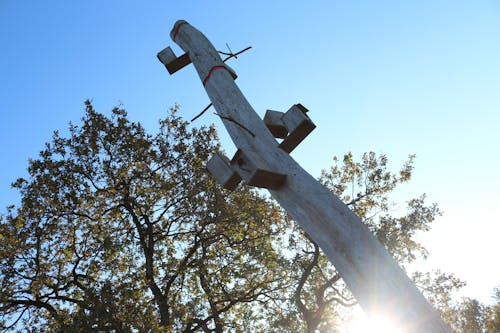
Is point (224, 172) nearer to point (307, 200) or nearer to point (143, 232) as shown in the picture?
point (307, 200)

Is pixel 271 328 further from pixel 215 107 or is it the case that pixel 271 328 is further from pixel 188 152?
pixel 215 107

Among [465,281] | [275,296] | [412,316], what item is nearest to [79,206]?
[275,296]

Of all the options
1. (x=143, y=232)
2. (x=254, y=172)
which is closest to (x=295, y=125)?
(x=254, y=172)

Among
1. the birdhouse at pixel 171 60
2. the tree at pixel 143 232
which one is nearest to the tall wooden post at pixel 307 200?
the birdhouse at pixel 171 60

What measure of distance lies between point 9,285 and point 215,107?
11103mm

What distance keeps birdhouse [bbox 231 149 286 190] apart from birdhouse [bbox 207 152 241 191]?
0.15m

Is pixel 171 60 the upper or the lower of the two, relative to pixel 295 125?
upper

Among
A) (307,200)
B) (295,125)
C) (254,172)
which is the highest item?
(295,125)

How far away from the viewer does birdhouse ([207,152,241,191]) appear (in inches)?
119

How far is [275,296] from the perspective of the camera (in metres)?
13.8

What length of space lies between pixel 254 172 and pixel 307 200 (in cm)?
47

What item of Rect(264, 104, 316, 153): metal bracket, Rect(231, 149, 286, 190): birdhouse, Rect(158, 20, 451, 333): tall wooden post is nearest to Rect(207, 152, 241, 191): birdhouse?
Rect(158, 20, 451, 333): tall wooden post

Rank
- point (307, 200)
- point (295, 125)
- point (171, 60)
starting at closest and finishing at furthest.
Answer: point (307, 200), point (295, 125), point (171, 60)

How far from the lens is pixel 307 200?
2496 millimetres
